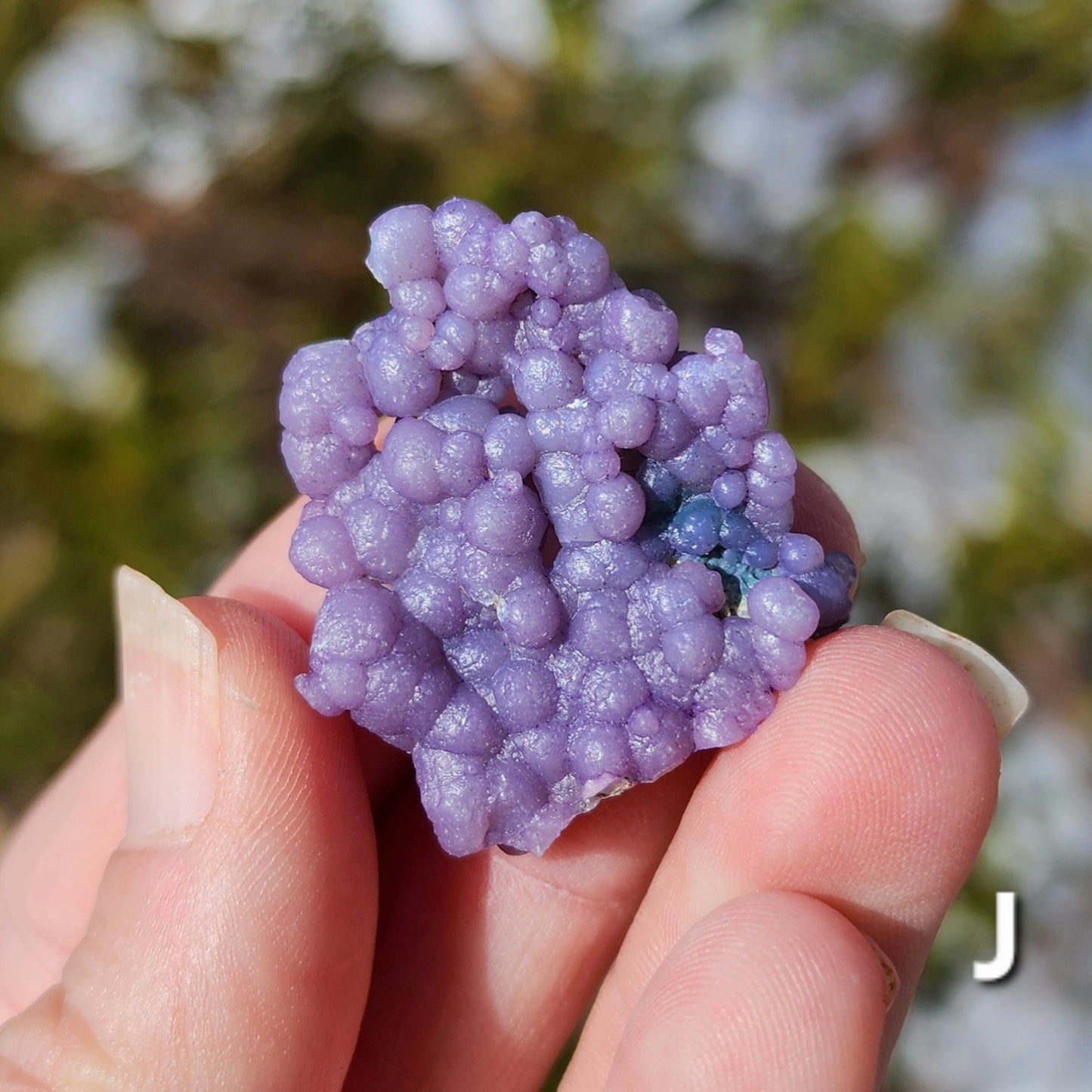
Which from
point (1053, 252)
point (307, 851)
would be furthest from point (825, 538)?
point (1053, 252)

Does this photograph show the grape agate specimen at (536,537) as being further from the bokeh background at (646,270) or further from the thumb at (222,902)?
the bokeh background at (646,270)

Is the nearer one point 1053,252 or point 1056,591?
point 1056,591

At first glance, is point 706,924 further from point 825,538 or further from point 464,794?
point 825,538

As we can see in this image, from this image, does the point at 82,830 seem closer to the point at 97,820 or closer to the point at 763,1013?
the point at 97,820

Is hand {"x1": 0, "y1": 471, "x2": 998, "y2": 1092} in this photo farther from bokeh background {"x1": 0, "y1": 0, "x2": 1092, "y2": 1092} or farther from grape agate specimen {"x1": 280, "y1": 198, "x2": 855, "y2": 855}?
bokeh background {"x1": 0, "y1": 0, "x2": 1092, "y2": 1092}

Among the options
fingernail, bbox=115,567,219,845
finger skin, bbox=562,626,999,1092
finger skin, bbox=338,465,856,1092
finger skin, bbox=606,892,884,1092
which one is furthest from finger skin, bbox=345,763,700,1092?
fingernail, bbox=115,567,219,845

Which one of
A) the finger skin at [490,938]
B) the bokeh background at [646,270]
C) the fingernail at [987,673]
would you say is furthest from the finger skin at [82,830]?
the bokeh background at [646,270]
